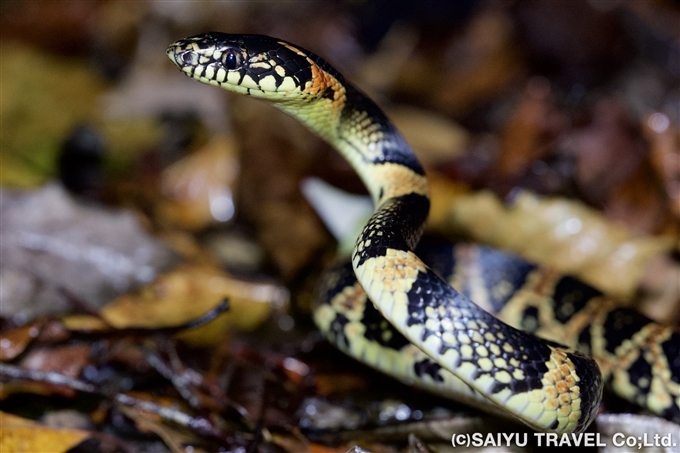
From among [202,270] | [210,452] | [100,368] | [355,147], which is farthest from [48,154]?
[210,452]

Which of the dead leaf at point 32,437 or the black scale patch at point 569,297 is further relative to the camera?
the black scale patch at point 569,297

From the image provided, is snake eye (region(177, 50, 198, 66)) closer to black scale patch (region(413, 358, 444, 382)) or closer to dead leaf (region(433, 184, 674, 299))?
black scale patch (region(413, 358, 444, 382))

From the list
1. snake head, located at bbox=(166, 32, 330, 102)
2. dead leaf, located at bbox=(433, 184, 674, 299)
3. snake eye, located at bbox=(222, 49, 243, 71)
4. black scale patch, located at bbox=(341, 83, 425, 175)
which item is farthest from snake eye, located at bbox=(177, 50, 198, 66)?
dead leaf, located at bbox=(433, 184, 674, 299)

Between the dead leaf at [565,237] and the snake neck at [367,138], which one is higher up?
the snake neck at [367,138]

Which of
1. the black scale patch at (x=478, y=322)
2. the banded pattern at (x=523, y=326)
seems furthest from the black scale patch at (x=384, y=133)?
the black scale patch at (x=478, y=322)

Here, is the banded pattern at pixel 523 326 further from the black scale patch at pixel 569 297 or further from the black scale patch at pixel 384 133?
the black scale patch at pixel 384 133

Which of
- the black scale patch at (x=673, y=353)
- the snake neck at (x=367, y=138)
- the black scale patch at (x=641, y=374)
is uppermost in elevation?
the snake neck at (x=367, y=138)

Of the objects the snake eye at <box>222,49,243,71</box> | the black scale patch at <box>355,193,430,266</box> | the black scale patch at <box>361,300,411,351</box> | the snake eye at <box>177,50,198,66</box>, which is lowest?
the black scale patch at <box>361,300,411,351</box>
